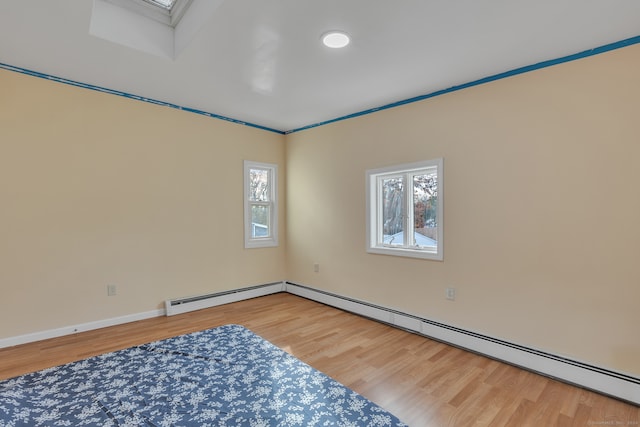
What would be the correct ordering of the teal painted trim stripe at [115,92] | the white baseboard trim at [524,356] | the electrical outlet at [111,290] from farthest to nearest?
the electrical outlet at [111,290] → the teal painted trim stripe at [115,92] → the white baseboard trim at [524,356]

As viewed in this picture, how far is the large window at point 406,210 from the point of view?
10.2 feet

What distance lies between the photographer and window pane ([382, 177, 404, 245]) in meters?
3.49

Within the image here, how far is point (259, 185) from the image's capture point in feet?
15.0

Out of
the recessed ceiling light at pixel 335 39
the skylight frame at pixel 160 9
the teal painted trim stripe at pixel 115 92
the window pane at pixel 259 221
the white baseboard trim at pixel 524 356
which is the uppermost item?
the skylight frame at pixel 160 9

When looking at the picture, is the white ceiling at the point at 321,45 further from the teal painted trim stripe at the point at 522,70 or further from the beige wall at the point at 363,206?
the beige wall at the point at 363,206

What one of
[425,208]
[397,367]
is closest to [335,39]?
[425,208]

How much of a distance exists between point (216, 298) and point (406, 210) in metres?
2.66

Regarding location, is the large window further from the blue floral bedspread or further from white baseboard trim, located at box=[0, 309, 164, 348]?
white baseboard trim, located at box=[0, 309, 164, 348]

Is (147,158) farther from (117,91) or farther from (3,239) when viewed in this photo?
(3,239)

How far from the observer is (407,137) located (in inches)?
129

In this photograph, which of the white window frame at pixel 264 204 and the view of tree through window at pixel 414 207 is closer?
the view of tree through window at pixel 414 207

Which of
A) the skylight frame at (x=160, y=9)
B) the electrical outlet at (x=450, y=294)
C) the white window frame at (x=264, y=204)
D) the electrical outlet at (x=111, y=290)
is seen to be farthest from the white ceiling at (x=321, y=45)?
the electrical outlet at (x=111, y=290)

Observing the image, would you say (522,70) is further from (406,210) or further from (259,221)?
(259,221)

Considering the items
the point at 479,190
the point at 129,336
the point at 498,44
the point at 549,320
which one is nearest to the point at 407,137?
the point at 479,190
